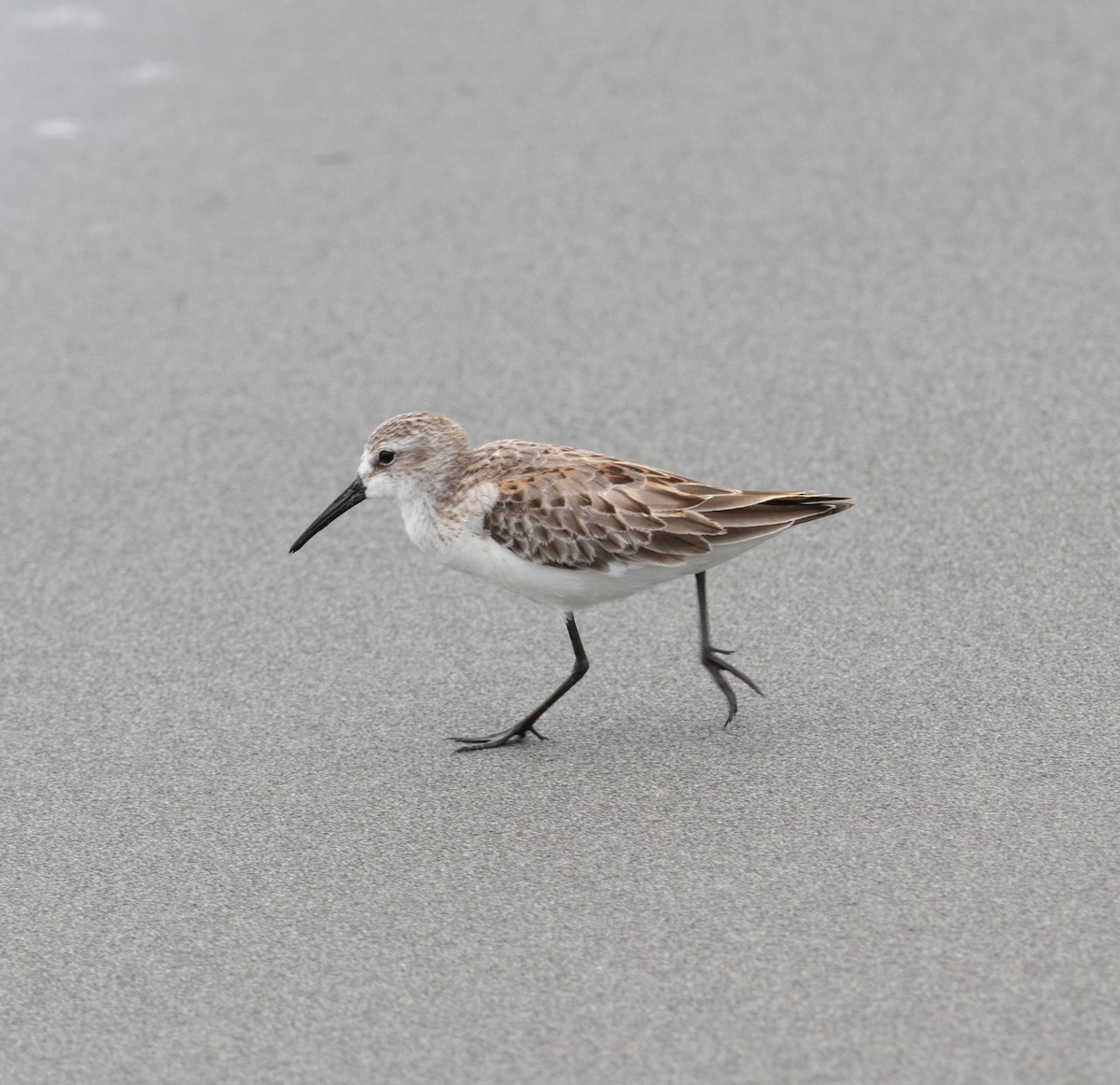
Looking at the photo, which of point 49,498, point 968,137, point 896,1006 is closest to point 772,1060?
point 896,1006

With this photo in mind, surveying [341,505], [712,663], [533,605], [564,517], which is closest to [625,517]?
[564,517]

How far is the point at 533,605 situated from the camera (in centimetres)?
509

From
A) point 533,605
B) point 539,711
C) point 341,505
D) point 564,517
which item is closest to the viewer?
point 564,517

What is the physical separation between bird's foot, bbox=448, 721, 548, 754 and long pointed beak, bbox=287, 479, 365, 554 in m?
0.69

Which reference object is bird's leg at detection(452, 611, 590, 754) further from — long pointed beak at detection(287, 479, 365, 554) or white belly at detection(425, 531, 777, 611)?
long pointed beak at detection(287, 479, 365, 554)

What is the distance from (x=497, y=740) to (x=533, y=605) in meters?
0.80

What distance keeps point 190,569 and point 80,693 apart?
0.71 meters

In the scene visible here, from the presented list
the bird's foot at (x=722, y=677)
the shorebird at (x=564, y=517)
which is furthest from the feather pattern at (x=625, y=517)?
the bird's foot at (x=722, y=677)

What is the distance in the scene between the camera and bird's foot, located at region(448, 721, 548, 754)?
171 inches

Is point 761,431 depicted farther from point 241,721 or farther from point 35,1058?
point 35,1058

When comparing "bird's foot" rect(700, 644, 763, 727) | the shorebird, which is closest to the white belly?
the shorebird

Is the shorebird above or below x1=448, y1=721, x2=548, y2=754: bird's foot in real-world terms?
above

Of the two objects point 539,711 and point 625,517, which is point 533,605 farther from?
point 625,517

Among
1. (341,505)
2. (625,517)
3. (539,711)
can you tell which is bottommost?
(539,711)
